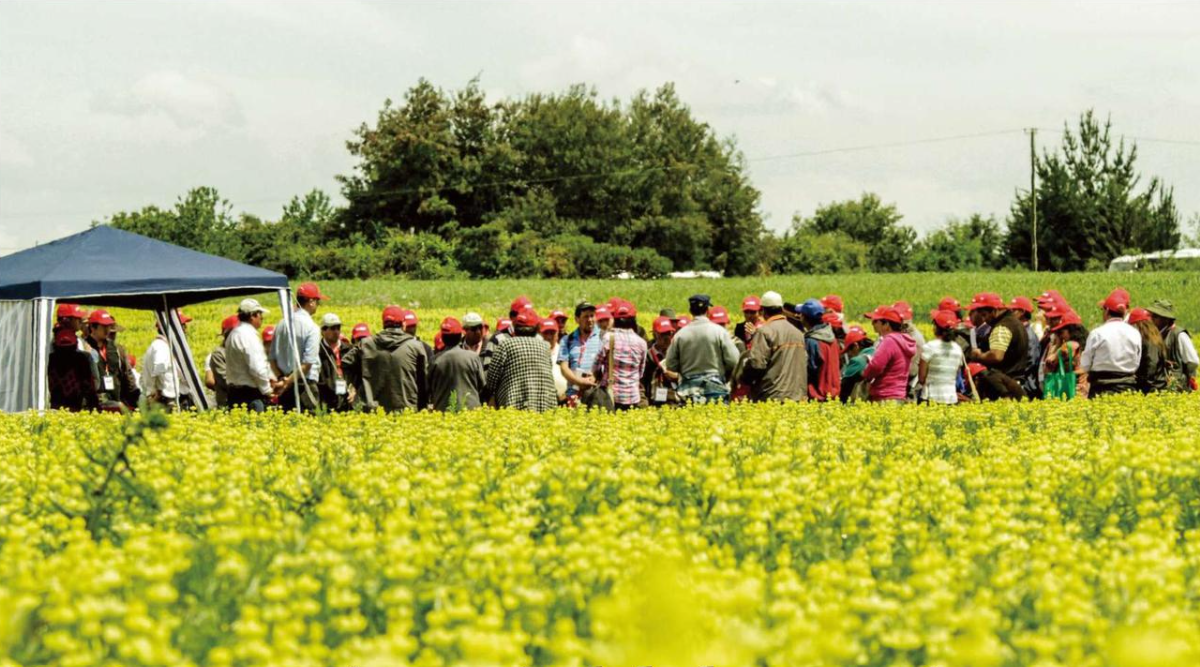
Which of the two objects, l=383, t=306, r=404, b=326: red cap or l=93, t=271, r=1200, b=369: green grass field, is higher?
l=93, t=271, r=1200, b=369: green grass field

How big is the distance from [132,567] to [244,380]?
9.42 meters

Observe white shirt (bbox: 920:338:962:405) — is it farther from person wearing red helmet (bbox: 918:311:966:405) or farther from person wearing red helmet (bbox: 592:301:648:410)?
person wearing red helmet (bbox: 592:301:648:410)

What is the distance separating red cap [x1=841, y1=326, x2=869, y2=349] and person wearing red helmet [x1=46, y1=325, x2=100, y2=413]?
8.10 m

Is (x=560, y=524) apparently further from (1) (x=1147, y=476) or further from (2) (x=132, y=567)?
(1) (x=1147, y=476)

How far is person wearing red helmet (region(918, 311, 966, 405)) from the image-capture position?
12850 millimetres

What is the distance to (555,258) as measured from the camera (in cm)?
7038

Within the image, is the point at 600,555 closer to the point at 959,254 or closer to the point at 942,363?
the point at 942,363

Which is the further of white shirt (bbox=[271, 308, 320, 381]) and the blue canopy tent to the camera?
white shirt (bbox=[271, 308, 320, 381])

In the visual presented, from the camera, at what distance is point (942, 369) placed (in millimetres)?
12867

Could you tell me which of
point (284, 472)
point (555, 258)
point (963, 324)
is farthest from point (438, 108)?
point (284, 472)

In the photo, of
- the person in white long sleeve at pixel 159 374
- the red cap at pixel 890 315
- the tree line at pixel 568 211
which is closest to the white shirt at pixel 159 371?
the person in white long sleeve at pixel 159 374

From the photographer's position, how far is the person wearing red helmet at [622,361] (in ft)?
42.0

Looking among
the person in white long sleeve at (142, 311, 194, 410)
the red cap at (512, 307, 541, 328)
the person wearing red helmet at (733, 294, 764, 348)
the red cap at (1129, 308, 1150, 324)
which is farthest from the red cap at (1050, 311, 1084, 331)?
the person in white long sleeve at (142, 311, 194, 410)

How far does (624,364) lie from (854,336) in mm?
3625
